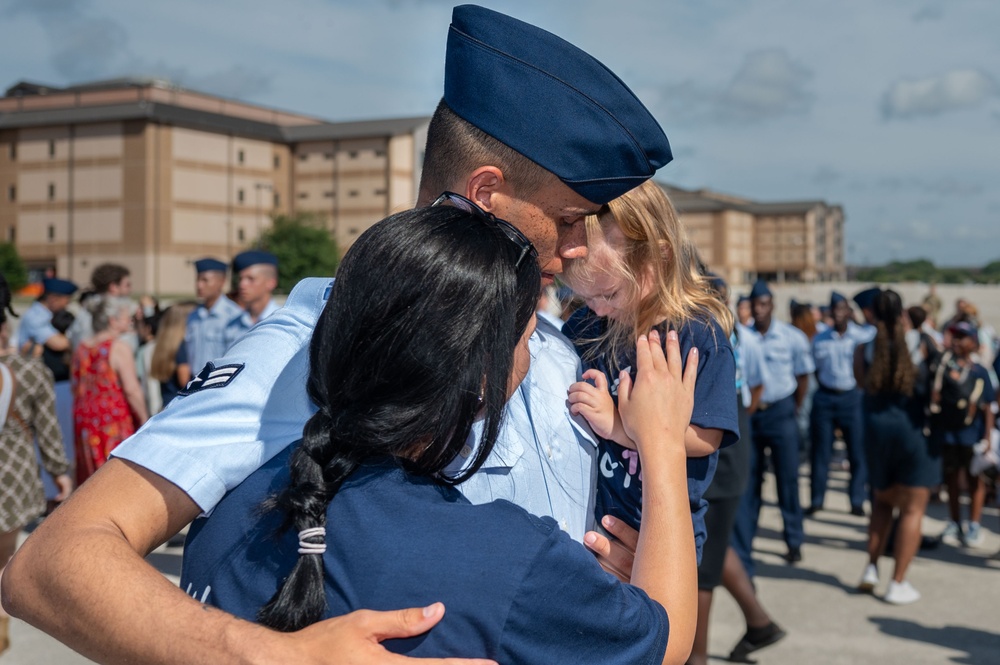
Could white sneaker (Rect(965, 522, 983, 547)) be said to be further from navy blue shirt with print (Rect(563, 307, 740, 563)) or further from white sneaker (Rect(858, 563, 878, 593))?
navy blue shirt with print (Rect(563, 307, 740, 563))

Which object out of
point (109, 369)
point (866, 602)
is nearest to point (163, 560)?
point (109, 369)

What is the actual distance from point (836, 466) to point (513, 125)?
Result: 37.3ft

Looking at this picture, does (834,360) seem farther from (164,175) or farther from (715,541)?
(164,175)

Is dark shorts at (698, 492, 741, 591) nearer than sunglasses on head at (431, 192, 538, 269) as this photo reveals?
No

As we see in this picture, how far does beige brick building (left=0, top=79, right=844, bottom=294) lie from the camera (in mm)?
Result: 54562

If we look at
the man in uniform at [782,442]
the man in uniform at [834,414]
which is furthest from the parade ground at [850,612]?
the man in uniform at [834,414]

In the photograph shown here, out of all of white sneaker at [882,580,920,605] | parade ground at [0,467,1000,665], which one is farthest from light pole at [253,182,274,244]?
white sneaker at [882,580,920,605]

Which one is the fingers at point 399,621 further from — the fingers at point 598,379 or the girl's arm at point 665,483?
the fingers at point 598,379

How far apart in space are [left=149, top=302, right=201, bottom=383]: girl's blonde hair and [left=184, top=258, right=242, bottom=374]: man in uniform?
15 cm

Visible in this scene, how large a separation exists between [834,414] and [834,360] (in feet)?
1.81

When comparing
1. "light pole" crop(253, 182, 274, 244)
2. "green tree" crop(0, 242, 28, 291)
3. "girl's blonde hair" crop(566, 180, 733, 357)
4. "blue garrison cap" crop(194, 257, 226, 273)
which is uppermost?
"light pole" crop(253, 182, 274, 244)

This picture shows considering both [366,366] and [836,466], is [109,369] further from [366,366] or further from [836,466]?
[836,466]

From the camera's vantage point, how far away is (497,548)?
1.12 meters

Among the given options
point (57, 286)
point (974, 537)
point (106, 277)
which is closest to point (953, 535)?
point (974, 537)
